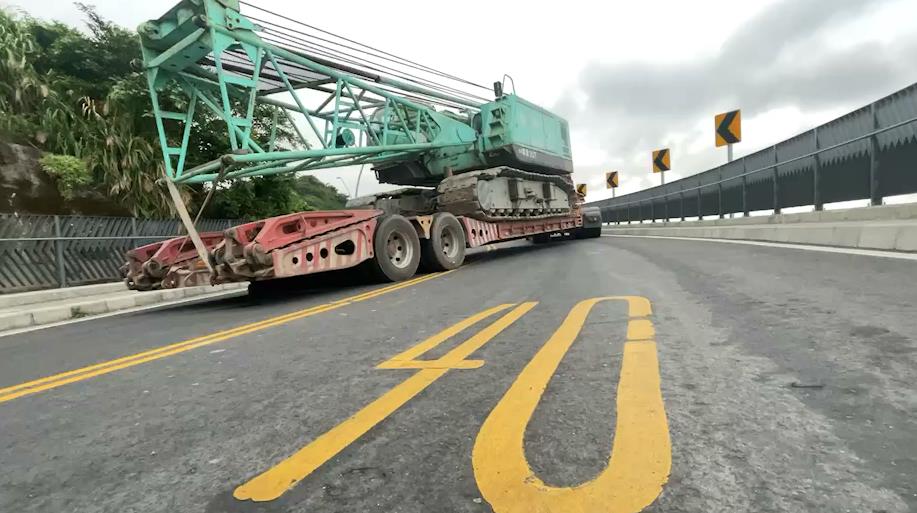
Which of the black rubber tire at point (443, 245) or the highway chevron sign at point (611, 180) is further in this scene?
the highway chevron sign at point (611, 180)

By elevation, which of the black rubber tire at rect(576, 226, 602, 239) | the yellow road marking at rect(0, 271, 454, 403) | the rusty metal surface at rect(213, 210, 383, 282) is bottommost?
the black rubber tire at rect(576, 226, 602, 239)

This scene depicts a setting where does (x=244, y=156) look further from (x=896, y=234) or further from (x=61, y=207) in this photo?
(x=61, y=207)

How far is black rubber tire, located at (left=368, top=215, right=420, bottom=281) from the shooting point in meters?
8.20

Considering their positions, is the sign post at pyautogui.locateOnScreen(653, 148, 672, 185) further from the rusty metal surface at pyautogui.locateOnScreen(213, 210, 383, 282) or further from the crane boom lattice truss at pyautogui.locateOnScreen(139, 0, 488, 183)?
the rusty metal surface at pyautogui.locateOnScreen(213, 210, 383, 282)

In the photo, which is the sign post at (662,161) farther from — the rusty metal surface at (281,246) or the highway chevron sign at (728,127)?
the rusty metal surface at (281,246)

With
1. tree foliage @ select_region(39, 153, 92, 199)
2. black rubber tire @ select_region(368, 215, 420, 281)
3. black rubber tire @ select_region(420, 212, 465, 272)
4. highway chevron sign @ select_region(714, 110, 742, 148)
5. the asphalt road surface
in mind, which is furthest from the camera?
highway chevron sign @ select_region(714, 110, 742, 148)

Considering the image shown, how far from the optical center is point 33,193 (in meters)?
14.0

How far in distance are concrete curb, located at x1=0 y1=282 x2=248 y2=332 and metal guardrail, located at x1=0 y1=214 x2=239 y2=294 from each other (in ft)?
3.21

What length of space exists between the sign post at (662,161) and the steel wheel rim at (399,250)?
54.0 feet

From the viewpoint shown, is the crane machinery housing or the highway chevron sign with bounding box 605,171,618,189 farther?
the highway chevron sign with bounding box 605,171,618,189

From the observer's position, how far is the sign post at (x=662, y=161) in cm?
2164

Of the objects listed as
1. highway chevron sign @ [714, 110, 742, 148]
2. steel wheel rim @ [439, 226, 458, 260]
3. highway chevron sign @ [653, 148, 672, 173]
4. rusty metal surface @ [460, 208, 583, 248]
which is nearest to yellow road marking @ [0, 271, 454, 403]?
steel wheel rim @ [439, 226, 458, 260]

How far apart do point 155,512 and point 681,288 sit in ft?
16.8

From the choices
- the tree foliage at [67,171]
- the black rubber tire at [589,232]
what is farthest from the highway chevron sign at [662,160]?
the tree foliage at [67,171]
